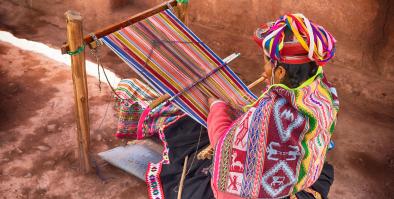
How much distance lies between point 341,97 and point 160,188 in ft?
9.04

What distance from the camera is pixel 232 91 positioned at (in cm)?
300

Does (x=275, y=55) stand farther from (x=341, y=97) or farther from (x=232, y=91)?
(x=341, y=97)

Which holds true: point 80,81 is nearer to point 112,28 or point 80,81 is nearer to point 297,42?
point 112,28

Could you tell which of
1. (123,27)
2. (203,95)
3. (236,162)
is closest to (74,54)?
(123,27)

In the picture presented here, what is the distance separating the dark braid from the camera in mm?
2033

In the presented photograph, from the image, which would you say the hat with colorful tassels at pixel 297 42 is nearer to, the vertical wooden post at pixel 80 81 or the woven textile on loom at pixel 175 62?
the woven textile on loom at pixel 175 62

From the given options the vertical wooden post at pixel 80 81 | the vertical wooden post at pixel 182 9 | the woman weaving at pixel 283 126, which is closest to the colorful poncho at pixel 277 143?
the woman weaving at pixel 283 126

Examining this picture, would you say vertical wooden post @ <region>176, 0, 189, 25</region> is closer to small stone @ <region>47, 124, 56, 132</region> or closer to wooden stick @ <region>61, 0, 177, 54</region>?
wooden stick @ <region>61, 0, 177, 54</region>

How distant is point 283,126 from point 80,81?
1585mm

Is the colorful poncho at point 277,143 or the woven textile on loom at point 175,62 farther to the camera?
the woven textile on loom at point 175,62

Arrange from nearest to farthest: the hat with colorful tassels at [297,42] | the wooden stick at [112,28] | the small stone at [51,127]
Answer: the hat with colorful tassels at [297,42]
the wooden stick at [112,28]
the small stone at [51,127]

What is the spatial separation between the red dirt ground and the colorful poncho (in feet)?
4.54

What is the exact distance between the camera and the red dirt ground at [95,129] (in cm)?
342

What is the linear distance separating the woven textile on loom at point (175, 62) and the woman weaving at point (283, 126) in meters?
0.53
